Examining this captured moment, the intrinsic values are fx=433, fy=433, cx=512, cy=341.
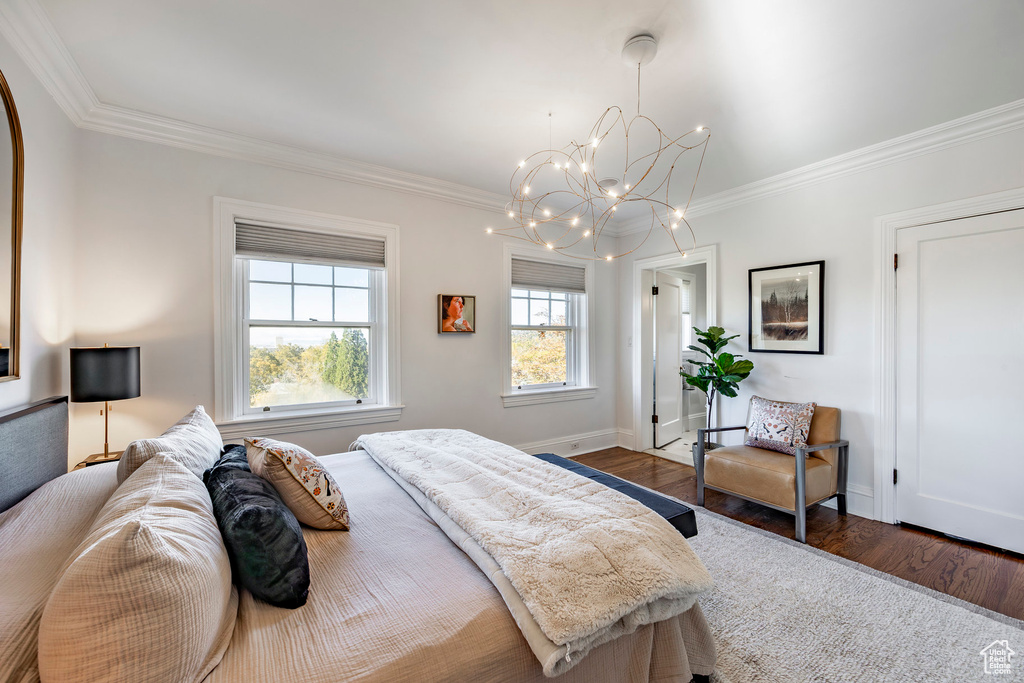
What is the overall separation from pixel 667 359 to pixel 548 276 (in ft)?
5.72

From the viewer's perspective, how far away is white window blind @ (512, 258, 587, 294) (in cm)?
432

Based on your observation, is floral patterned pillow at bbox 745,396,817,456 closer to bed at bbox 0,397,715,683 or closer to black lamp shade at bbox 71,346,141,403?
bed at bbox 0,397,715,683

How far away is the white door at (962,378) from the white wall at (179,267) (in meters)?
3.35

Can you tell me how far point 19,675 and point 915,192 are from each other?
14.6ft

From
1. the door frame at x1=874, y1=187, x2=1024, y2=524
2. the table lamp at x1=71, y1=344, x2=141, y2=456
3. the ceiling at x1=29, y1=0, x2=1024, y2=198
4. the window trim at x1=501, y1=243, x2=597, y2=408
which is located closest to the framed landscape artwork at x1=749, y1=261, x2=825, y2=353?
the door frame at x1=874, y1=187, x2=1024, y2=524

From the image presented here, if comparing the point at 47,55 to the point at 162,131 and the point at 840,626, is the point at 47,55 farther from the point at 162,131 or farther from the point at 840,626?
the point at 840,626

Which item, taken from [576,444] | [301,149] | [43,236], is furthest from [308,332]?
[576,444]

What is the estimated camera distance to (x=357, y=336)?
137 inches

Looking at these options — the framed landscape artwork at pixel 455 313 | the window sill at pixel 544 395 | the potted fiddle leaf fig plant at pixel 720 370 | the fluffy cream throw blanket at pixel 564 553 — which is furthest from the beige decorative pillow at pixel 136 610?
the potted fiddle leaf fig plant at pixel 720 370

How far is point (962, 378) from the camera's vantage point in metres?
2.70

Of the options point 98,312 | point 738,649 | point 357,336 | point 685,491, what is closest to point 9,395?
point 98,312

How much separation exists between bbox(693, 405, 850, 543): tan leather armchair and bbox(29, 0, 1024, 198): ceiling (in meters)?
2.05

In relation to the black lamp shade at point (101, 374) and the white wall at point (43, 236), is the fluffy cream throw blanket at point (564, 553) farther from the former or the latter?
the white wall at point (43, 236)

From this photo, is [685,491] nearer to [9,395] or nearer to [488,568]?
[488,568]
